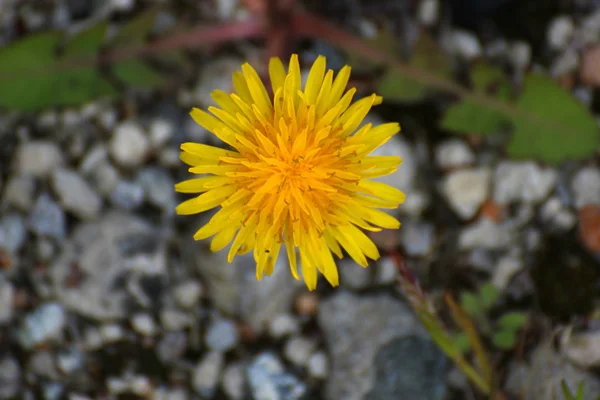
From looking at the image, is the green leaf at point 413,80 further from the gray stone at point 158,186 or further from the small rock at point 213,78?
the gray stone at point 158,186

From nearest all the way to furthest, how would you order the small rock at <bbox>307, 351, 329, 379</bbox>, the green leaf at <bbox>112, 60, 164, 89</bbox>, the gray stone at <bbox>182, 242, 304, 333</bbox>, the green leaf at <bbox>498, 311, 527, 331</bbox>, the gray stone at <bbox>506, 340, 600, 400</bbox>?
1. the gray stone at <bbox>506, 340, 600, 400</bbox>
2. the green leaf at <bbox>498, 311, 527, 331</bbox>
3. the small rock at <bbox>307, 351, 329, 379</bbox>
4. the gray stone at <bbox>182, 242, 304, 333</bbox>
5. the green leaf at <bbox>112, 60, 164, 89</bbox>

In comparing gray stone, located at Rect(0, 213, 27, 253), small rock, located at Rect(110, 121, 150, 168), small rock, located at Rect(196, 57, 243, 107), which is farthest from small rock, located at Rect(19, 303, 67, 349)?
small rock, located at Rect(196, 57, 243, 107)

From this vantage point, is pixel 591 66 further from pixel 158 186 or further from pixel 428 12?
pixel 158 186

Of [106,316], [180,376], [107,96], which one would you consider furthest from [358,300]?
[107,96]

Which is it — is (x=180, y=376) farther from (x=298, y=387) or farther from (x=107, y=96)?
(x=107, y=96)

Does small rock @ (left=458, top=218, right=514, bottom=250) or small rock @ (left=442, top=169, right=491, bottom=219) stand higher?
small rock @ (left=442, top=169, right=491, bottom=219)

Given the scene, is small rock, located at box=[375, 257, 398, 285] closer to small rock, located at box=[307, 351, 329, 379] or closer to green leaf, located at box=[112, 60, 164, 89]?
small rock, located at box=[307, 351, 329, 379]

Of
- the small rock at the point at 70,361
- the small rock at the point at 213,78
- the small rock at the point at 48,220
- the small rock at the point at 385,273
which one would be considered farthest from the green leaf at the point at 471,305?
the small rock at the point at 48,220
